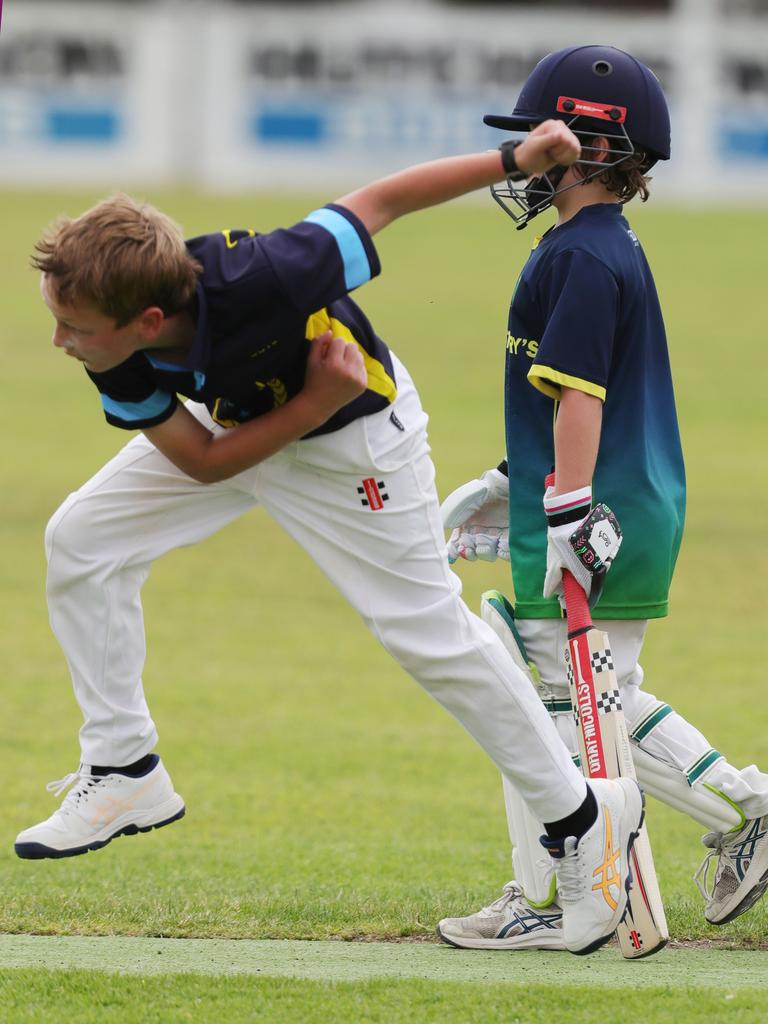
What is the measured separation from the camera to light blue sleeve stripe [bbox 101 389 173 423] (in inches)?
163

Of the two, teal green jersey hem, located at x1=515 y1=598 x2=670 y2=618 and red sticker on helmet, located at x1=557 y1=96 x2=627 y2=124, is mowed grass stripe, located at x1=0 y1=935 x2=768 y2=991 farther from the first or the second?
red sticker on helmet, located at x1=557 y1=96 x2=627 y2=124

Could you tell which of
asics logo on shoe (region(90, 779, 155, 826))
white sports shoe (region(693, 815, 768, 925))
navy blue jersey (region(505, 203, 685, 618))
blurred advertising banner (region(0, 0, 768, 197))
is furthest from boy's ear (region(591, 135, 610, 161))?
blurred advertising banner (region(0, 0, 768, 197))

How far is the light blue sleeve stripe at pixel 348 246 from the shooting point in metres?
3.92

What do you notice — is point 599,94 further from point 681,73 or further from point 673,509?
point 681,73

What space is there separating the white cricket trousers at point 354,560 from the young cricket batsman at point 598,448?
1.19 ft

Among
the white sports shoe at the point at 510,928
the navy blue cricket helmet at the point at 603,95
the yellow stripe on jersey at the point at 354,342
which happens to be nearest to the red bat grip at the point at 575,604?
the yellow stripe on jersey at the point at 354,342

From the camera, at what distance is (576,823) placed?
4289 millimetres

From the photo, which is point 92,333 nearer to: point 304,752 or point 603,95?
point 603,95

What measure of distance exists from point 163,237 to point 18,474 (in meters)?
10.6

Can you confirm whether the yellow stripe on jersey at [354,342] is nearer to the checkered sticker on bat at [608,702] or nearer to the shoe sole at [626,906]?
the checkered sticker on bat at [608,702]

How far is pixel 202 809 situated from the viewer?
6.61 m

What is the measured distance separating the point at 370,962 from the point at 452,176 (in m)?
1.93

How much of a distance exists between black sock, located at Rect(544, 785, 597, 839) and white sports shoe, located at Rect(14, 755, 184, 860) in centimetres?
103

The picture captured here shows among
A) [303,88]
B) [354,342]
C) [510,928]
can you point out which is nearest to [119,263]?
[354,342]
